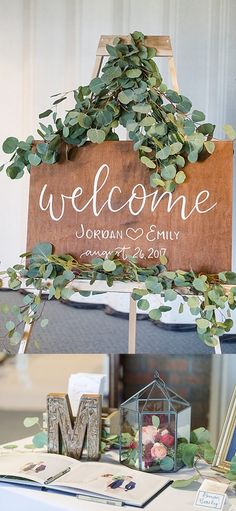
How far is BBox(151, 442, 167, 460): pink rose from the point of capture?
1682mm

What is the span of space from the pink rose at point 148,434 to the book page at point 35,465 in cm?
19

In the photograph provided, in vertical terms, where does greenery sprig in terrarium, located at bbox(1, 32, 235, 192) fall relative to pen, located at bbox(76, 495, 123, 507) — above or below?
above

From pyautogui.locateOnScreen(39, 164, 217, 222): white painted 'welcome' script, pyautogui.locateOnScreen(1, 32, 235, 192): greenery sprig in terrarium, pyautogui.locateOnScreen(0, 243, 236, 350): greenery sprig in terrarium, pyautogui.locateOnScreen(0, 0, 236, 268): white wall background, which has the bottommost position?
pyautogui.locateOnScreen(0, 243, 236, 350): greenery sprig in terrarium

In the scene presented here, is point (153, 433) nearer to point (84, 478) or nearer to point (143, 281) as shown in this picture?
point (84, 478)

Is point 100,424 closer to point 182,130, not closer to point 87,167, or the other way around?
point 87,167

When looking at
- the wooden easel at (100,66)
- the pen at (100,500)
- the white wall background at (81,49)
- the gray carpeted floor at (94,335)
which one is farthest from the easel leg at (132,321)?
the white wall background at (81,49)

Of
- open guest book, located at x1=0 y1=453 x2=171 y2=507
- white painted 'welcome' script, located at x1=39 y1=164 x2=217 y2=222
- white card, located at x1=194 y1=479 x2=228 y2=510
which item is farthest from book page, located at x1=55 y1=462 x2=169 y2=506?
white painted 'welcome' script, located at x1=39 y1=164 x2=217 y2=222

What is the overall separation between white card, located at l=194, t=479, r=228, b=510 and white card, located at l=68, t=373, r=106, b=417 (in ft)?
1.61

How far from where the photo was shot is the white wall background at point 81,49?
306 cm

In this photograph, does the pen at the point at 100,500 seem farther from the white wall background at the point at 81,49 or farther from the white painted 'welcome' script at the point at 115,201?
the white wall background at the point at 81,49

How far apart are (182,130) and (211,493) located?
0.91 meters

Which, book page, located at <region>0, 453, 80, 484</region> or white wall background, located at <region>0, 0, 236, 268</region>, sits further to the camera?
white wall background, located at <region>0, 0, 236, 268</region>

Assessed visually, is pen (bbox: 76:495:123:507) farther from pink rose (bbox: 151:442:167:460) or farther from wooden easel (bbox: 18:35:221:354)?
wooden easel (bbox: 18:35:221:354)

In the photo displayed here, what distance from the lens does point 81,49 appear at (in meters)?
3.13
